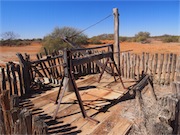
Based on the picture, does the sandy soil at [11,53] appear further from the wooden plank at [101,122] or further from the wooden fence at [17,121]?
the wooden fence at [17,121]

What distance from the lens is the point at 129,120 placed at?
384 centimetres

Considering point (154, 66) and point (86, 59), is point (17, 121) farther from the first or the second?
point (154, 66)

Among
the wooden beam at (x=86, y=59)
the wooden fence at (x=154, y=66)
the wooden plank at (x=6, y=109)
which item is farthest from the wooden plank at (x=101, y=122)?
the wooden fence at (x=154, y=66)

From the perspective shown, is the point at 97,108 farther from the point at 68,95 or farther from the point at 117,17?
the point at 117,17

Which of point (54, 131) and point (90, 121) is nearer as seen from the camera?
point (54, 131)

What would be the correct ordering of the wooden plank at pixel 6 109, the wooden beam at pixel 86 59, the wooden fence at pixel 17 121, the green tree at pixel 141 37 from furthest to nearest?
1. the green tree at pixel 141 37
2. the wooden beam at pixel 86 59
3. the wooden plank at pixel 6 109
4. the wooden fence at pixel 17 121

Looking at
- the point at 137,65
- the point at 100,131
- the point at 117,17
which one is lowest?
the point at 100,131

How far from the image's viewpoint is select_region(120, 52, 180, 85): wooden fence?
20.1 feet

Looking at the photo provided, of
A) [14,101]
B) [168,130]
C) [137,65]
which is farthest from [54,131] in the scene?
[137,65]

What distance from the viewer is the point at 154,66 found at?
6543 millimetres

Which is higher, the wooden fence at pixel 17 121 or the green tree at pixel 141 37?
the green tree at pixel 141 37

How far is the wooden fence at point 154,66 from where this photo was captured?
242 inches

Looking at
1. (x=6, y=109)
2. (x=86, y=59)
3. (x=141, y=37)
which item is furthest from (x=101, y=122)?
(x=141, y=37)

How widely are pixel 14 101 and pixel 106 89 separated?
3565 mm
